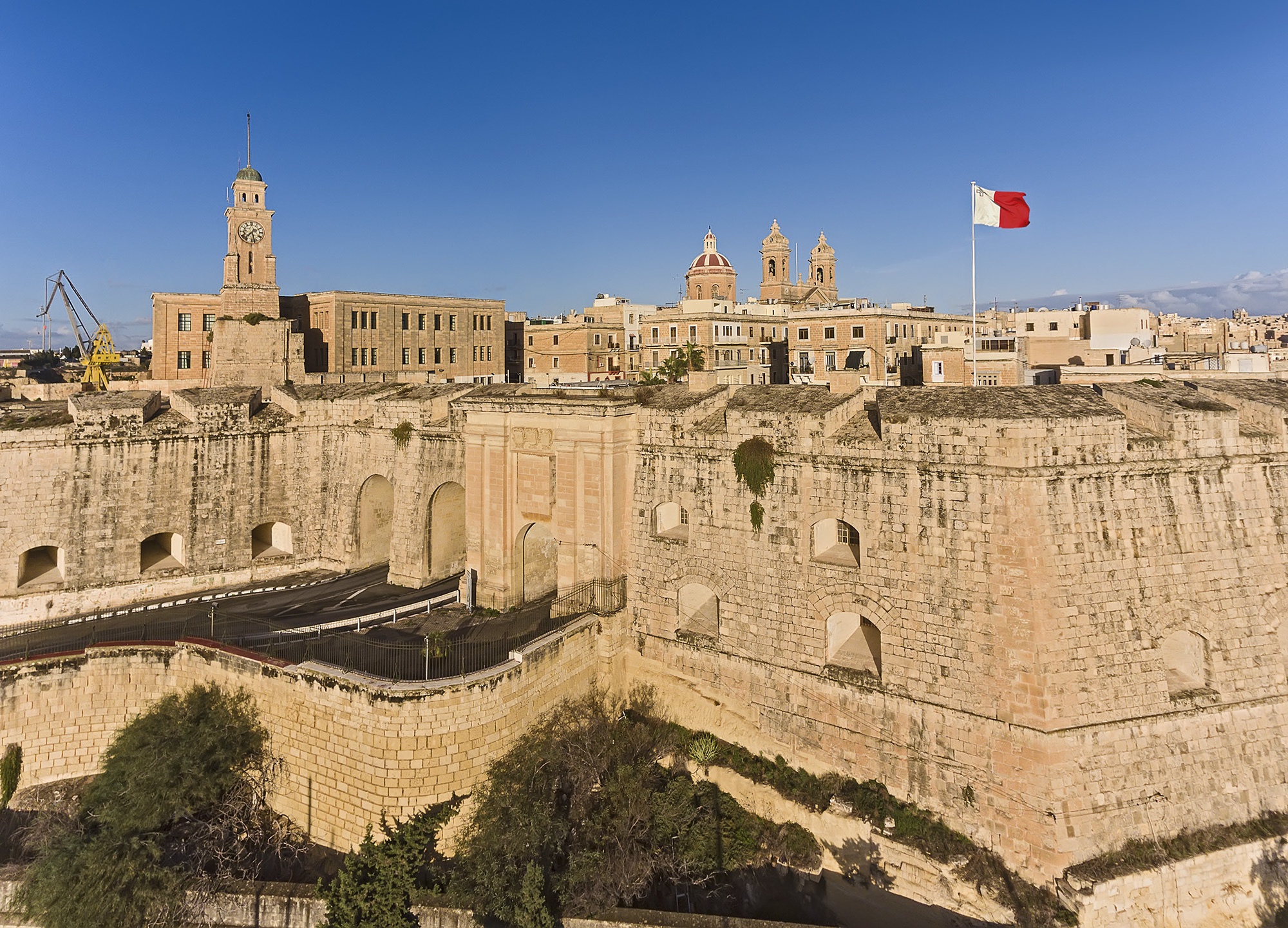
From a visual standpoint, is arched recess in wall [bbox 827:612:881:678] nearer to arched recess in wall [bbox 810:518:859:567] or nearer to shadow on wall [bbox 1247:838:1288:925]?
arched recess in wall [bbox 810:518:859:567]

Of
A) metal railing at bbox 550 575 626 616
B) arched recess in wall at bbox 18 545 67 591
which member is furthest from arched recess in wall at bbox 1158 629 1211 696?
arched recess in wall at bbox 18 545 67 591

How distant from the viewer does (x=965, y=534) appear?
52.5 feet

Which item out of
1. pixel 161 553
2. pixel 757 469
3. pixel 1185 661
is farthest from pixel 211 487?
pixel 1185 661

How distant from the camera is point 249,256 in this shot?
4447 centimetres

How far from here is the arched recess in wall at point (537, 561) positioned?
939 inches

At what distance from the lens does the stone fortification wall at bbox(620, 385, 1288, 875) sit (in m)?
15.3

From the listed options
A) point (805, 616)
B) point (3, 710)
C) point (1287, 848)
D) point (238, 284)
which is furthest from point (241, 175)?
point (1287, 848)

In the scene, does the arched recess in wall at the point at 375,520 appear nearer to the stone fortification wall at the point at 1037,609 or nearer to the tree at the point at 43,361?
the stone fortification wall at the point at 1037,609

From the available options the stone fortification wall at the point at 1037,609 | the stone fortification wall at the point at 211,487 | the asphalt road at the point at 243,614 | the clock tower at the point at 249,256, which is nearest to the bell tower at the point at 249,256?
the clock tower at the point at 249,256

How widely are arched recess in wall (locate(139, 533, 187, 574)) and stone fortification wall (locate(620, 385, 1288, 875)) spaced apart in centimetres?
2119

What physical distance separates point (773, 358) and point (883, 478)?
44.3 meters

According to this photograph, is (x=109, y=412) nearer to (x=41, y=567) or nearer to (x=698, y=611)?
(x=41, y=567)

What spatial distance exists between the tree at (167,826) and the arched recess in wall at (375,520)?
9.91m

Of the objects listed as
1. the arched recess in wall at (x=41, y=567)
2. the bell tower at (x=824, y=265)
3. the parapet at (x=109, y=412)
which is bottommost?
the arched recess in wall at (x=41, y=567)
